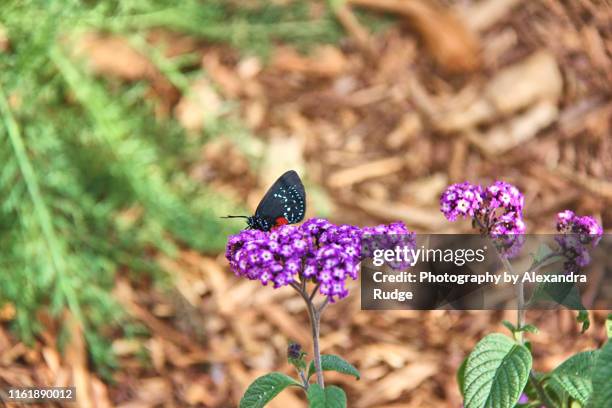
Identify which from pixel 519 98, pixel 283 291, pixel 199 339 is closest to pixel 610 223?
pixel 519 98

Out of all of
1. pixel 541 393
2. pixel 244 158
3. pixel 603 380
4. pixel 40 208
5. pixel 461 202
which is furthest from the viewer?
pixel 244 158

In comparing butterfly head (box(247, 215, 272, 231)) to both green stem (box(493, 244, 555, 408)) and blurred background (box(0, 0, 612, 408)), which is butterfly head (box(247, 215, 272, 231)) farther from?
blurred background (box(0, 0, 612, 408))

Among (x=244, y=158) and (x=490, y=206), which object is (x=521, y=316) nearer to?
(x=490, y=206)

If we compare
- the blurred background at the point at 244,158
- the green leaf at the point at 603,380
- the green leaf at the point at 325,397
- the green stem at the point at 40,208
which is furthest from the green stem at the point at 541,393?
the green stem at the point at 40,208

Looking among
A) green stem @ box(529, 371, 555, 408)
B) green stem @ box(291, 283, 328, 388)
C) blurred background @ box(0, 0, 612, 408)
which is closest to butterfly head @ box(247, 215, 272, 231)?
green stem @ box(291, 283, 328, 388)

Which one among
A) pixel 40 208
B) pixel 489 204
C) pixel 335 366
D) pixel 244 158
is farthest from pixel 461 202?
pixel 244 158

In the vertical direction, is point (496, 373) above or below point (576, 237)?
below

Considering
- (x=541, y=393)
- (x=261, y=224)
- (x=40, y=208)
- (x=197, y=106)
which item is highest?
(x=197, y=106)
